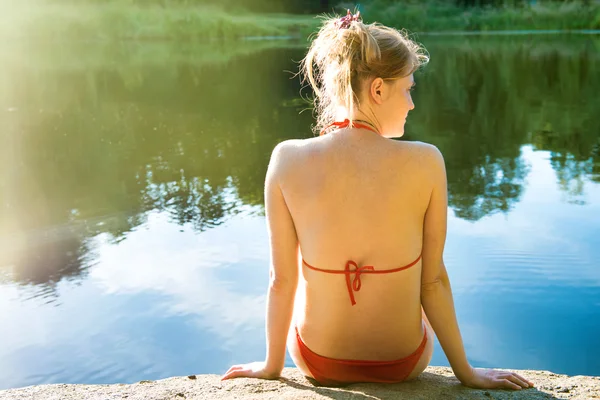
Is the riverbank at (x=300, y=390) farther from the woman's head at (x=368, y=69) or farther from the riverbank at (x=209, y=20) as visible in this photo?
the riverbank at (x=209, y=20)

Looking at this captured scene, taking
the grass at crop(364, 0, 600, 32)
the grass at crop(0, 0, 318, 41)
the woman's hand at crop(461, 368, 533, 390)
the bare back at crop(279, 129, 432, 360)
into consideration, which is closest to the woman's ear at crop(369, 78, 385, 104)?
the bare back at crop(279, 129, 432, 360)

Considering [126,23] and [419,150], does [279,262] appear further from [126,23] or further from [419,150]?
[126,23]

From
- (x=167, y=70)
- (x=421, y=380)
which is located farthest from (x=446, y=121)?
(x=167, y=70)

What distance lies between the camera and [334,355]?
7.28 feet

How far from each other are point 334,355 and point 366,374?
0.12 m

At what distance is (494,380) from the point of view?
7.37ft

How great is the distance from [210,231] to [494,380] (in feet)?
11.4

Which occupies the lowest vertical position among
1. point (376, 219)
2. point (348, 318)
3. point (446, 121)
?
point (446, 121)

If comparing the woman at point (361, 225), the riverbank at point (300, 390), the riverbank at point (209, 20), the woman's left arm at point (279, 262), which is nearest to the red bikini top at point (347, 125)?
the woman at point (361, 225)

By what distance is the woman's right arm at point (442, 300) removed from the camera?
2.10 meters

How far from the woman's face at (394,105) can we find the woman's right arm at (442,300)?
17cm

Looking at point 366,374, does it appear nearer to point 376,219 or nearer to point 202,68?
point 376,219

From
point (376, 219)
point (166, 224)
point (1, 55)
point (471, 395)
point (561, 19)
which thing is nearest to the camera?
point (376, 219)

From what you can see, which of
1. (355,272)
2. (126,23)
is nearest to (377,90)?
(355,272)
